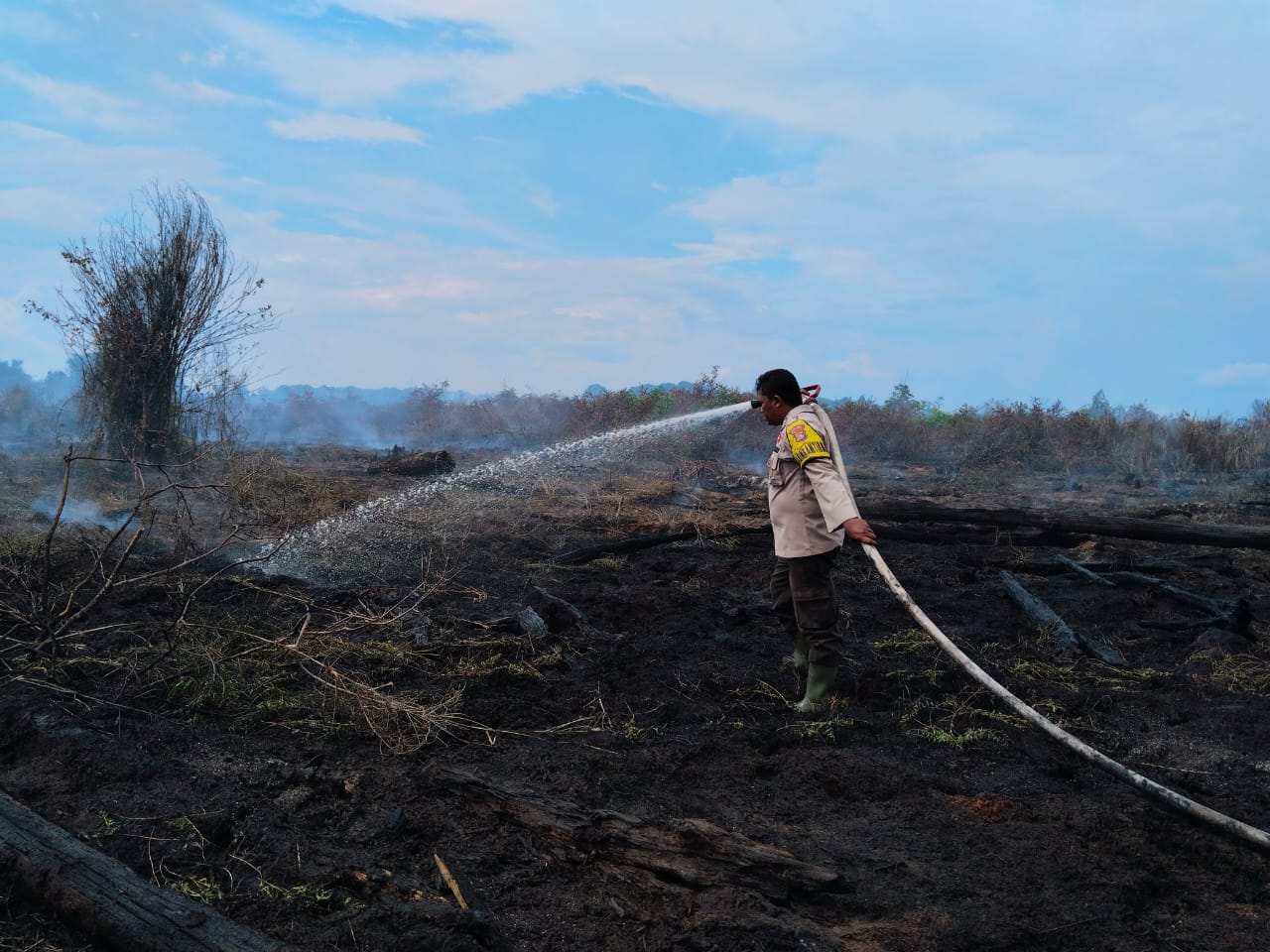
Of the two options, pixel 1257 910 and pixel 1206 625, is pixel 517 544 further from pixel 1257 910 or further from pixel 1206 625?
pixel 1257 910

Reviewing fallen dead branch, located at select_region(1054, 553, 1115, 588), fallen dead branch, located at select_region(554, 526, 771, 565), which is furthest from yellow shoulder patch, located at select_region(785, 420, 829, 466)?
fallen dead branch, located at select_region(1054, 553, 1115, 588)

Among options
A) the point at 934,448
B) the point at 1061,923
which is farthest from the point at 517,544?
the point at 934,448

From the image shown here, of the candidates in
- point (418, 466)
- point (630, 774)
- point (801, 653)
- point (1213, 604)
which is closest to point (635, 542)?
point (801, 653)

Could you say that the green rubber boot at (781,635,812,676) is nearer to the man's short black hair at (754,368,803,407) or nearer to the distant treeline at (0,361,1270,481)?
the man's short black hair at (754,368,803,407)

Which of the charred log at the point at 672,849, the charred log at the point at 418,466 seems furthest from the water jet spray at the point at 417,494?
the charred log at the point at 672,849

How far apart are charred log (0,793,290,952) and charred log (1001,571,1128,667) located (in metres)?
5.24

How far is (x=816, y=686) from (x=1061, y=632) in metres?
2.39

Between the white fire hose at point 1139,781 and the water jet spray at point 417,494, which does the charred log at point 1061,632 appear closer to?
→ the white fire hose at point 1139,781

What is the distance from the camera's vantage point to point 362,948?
2.55 m

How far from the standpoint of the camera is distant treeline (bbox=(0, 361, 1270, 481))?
50.6 feet

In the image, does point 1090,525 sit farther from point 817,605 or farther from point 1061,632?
point 817,605

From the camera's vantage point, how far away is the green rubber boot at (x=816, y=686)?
4.73m

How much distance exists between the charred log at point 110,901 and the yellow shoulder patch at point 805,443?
3.26m

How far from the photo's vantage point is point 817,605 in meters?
4.78
